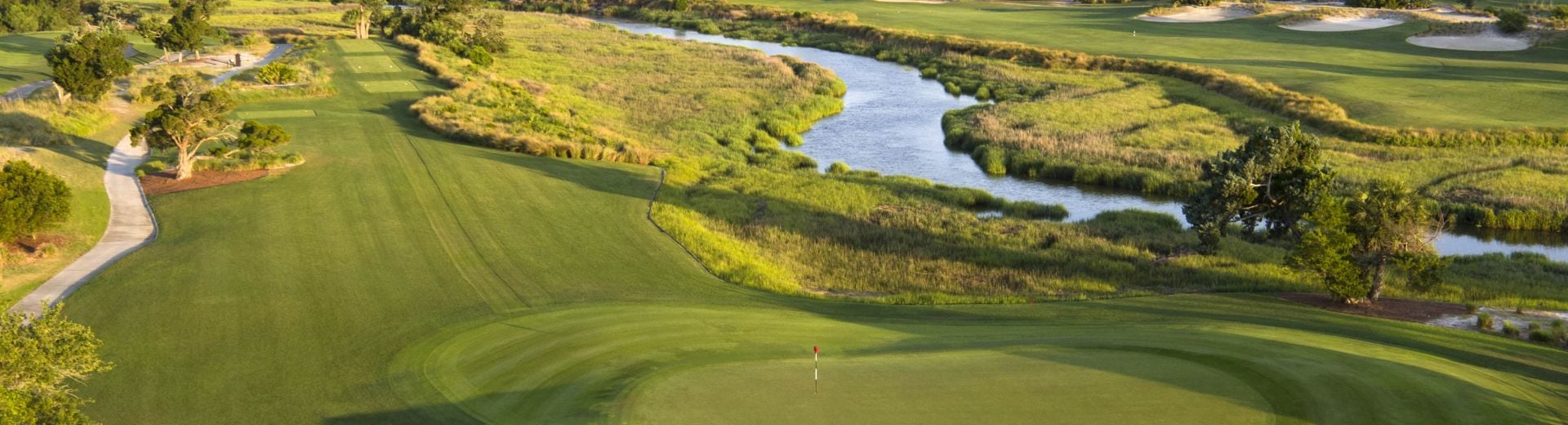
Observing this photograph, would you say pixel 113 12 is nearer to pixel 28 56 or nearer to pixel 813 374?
pixel 28 56

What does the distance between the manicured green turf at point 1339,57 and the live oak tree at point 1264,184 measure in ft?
77.3

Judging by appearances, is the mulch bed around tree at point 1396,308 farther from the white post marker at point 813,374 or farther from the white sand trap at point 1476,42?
the white sand trap at point 1476,42

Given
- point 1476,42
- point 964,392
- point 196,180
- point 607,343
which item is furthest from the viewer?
point 1476,42

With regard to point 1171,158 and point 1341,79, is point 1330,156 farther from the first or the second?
point 1341,79

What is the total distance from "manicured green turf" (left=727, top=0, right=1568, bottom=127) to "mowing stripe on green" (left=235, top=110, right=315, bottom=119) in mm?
48636

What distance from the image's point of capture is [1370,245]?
26.3 metres

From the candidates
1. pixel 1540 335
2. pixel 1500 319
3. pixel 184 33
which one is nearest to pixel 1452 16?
pixel 1500 319

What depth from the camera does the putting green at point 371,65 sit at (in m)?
68.0

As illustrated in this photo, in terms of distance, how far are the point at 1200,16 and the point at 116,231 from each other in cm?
8919

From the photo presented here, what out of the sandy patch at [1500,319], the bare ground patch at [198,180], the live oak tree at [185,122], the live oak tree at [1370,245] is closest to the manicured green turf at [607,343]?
the sandy patch at [1500,319]

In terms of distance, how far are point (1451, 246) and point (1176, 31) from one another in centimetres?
5768

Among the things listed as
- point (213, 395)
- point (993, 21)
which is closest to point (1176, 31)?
point (993, 21)

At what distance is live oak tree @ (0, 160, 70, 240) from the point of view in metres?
28.8

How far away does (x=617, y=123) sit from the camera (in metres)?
56.8
